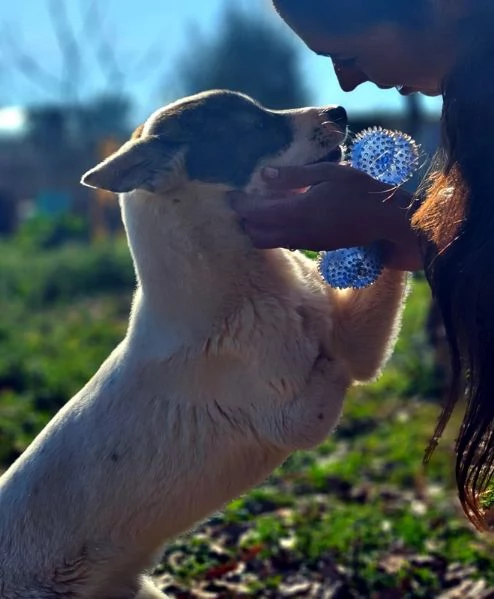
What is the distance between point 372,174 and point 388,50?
22.8 inches

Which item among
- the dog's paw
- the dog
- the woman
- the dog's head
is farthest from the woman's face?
the dog's paw

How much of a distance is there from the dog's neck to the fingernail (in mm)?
184

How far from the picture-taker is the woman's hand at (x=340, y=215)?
3.27m

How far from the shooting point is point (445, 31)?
2900 millimetres

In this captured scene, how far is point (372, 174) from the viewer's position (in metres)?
3.50

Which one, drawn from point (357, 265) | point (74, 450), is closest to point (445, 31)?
point (357, 265)

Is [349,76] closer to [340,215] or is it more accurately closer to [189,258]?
[340,215]

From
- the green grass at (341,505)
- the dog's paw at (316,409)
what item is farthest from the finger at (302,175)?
the green grass at (341,505)

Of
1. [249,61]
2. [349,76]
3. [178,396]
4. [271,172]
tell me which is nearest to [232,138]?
[271,172]

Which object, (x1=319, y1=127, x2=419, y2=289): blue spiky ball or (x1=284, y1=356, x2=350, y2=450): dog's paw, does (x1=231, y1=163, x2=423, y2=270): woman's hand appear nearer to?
(x1=319, y1=127, x2=419, y2=289): blue spiky ball

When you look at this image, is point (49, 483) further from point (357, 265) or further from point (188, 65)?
point (188, 65)

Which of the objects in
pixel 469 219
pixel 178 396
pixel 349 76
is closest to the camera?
pixel 469 219

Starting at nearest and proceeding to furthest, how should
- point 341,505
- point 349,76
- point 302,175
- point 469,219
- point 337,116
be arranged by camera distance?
point 469,219 < point 349,76 < point 302,175 < point 337,116 < point 341,505

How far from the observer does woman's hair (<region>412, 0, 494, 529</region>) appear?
9.41ft
